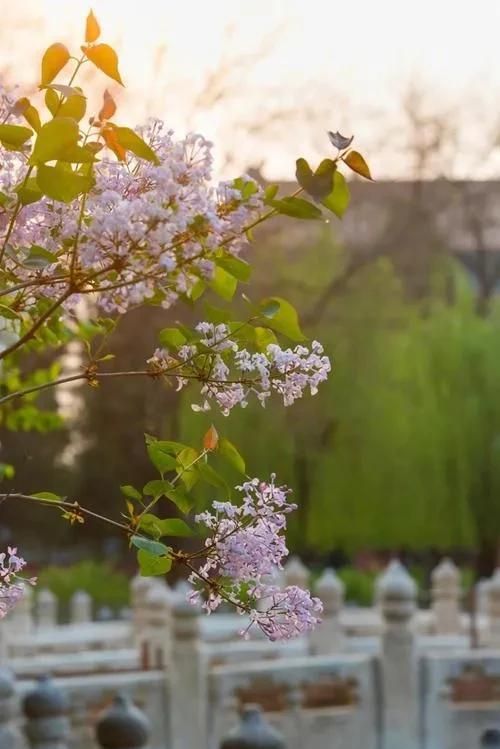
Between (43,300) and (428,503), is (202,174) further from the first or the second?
(428,503)

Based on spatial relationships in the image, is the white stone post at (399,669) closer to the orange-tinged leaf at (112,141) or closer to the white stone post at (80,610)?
the orange-tinged leaf at (112,141)

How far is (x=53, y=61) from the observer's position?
2121mm

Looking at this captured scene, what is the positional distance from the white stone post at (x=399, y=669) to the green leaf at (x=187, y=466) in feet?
31.4

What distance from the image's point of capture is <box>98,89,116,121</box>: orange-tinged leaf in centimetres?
221

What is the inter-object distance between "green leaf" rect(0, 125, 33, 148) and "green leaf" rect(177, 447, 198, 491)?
1.91 ft

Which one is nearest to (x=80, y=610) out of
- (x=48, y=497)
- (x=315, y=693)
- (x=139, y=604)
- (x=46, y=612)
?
(x=46, y=612)

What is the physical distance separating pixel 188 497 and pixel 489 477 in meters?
20.3

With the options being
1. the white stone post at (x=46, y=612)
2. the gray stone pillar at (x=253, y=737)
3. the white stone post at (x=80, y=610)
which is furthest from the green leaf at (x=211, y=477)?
the white stone post at (x=80, y=610)

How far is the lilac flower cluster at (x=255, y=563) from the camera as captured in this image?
2.28m

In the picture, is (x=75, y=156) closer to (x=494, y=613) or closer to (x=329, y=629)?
(x=329, y=629)

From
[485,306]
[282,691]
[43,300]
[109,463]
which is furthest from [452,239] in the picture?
[43,300]

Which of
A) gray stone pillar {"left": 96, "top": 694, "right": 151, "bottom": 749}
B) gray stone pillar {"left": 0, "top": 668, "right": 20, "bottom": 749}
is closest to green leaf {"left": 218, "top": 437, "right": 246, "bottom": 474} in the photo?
gray stone pillar {"left": 96, "top": 694, "right": 151, "bottom": 749}

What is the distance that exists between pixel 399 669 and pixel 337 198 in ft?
32.8

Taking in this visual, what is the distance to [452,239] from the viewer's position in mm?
25672
